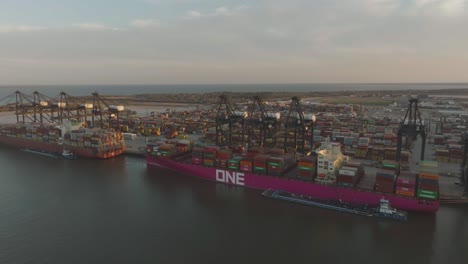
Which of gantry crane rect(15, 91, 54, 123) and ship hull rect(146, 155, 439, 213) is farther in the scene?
gantry crane rect(15, 91, 54, 123)

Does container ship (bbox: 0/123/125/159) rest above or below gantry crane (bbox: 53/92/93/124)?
below

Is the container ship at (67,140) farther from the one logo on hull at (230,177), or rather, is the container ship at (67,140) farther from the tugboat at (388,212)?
the tugboat at (388,212)

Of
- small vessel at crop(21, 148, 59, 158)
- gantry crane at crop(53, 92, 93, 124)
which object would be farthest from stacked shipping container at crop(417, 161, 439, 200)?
gantry crane at crop(53, 92, 93, 124)

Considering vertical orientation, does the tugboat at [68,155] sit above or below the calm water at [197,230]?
above

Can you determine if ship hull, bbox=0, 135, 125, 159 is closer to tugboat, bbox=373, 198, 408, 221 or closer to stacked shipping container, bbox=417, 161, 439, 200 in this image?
tugboat, bbox=373, 198, 408, 221

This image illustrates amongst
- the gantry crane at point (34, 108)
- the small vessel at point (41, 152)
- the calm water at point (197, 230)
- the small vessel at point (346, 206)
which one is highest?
the gantry crane at point (34, 108)

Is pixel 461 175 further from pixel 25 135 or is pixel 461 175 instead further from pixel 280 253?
pixel 25 135

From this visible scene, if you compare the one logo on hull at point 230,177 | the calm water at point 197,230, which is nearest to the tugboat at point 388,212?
the calm water at point 197,230

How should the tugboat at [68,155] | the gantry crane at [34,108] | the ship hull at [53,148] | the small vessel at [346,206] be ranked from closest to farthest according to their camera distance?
the small vessel at [346,206] < the ship hull at [53,148] < the tugboat at [68,155] < the gantry crane at [34,108]
